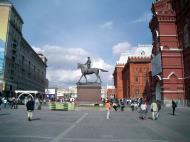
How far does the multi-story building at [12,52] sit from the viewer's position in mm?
87806

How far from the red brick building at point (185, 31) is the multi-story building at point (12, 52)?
169 ft

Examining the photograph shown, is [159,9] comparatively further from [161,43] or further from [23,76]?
[23,76]

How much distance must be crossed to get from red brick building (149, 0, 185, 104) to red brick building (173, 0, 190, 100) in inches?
45.7

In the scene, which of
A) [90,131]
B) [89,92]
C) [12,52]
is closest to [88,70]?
[89,92]

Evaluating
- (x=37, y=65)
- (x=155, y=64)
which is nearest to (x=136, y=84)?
(x=155, y=64)

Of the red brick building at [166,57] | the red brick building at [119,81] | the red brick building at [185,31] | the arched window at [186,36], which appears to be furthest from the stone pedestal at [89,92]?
the red brick building at [119,81]

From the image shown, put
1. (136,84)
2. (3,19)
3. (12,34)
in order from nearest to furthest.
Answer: (3,19) < (12,34) < (136,84)

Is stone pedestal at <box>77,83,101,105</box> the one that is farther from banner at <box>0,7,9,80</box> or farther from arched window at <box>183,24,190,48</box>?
banner at <box>0,7,9,80</box>

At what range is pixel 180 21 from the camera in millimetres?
55188

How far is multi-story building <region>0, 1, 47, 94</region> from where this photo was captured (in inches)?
3457

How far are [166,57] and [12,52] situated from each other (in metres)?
60.5

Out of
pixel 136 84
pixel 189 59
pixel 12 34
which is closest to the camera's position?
pixel 189 59

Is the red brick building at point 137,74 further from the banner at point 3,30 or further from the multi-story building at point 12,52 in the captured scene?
the banner at point 3,30

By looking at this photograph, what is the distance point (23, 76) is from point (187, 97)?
82.3 meters
